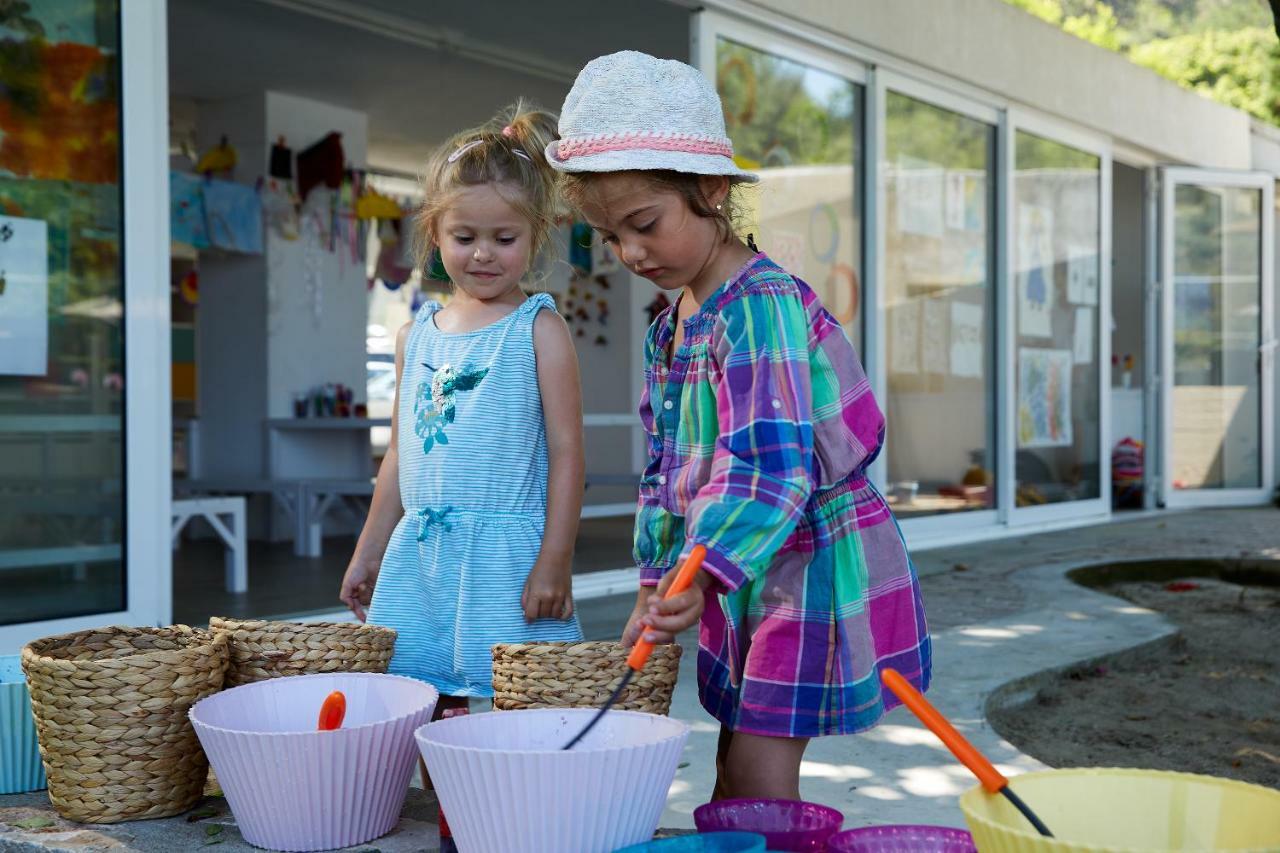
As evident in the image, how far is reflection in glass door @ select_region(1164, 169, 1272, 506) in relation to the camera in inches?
386

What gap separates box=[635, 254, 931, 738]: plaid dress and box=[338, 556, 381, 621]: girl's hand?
69cm

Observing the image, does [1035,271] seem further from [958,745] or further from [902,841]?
[958,745]

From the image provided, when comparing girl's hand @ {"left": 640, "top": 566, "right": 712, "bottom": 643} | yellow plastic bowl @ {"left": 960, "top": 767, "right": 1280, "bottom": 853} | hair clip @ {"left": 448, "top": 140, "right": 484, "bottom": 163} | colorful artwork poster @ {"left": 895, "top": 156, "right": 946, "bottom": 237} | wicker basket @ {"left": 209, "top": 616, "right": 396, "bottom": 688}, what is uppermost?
colorful artwork poster @ {"left": 895, "top": 156, "right": 946, "bottom": 237}

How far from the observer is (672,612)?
4.78 ft

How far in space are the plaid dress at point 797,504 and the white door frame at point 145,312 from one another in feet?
8.37

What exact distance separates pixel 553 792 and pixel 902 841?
1.22ft

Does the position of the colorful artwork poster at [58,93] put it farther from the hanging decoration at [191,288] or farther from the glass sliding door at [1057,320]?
the glass sliding door at [1057,320]

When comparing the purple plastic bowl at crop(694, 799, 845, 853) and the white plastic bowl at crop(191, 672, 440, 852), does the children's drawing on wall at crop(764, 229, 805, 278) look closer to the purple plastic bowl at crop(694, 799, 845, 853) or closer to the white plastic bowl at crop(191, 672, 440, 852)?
the white plastic bowl at crop(191, 672, 440, 852)

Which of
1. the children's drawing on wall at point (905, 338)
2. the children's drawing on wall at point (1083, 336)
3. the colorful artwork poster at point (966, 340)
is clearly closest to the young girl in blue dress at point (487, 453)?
the children's drawing on wall at point (905, 338)

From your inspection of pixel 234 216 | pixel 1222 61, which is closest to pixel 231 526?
pixel 234 216

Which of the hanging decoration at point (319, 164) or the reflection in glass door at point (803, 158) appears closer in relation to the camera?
the reflection in glass door at point (803, 158)

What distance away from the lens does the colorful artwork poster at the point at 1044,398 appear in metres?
7.97

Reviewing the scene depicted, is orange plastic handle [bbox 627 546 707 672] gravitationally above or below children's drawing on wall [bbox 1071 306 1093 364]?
below

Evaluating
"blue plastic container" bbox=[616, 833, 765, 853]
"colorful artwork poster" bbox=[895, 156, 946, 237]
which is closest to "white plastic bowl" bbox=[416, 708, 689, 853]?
"blue plastic container" bbox=[616, 833, 765, 853]
